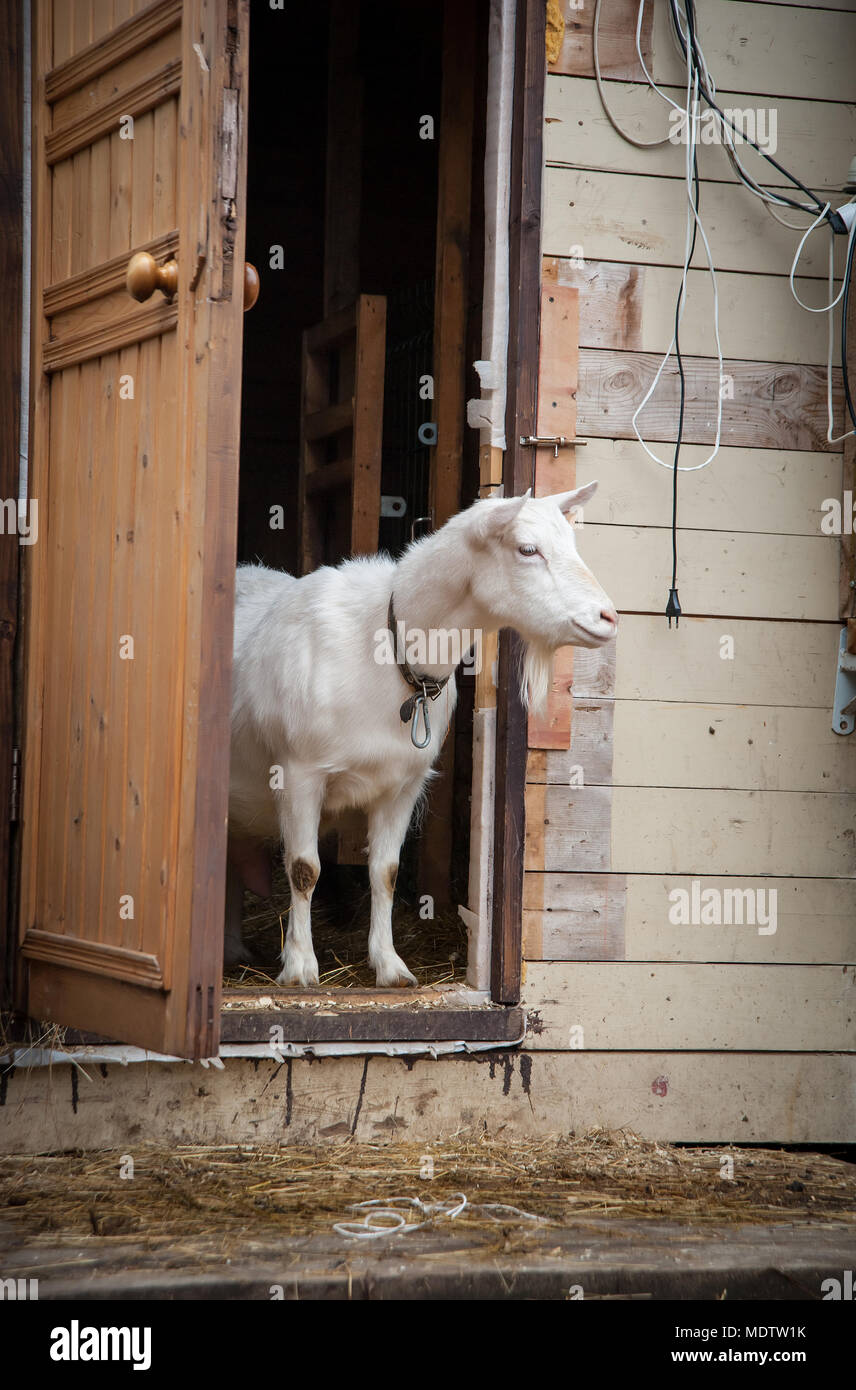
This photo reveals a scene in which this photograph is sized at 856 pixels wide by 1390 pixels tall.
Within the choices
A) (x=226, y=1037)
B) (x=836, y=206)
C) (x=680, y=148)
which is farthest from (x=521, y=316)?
(x=226, y=1037)

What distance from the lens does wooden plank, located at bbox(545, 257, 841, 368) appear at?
Result: 3689 millimetres

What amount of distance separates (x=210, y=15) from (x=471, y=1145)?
2791 mm

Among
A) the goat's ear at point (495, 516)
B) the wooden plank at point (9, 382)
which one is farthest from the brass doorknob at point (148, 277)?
the goat's ear at point (495, 516)

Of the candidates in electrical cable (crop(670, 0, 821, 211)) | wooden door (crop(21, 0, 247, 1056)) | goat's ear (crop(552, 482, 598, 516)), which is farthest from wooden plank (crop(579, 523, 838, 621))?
wooden door (crop(21, 0, 247, 1056))

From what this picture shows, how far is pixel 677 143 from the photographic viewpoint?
12.2 feet

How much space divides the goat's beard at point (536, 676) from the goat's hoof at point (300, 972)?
3.35 ft

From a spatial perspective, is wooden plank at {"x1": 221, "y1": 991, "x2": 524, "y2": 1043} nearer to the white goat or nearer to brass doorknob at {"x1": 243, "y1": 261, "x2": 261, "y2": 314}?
the white goat

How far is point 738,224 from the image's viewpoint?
3.78m

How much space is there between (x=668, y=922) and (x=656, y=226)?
1986 mm

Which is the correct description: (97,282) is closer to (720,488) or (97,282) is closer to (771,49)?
(720,488)

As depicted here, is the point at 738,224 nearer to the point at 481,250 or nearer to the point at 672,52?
the point at 672,52

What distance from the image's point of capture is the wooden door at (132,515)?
2.65 meters

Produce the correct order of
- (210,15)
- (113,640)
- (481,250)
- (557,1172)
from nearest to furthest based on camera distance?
(210,15), (113,640), (557,1172), (481,250)

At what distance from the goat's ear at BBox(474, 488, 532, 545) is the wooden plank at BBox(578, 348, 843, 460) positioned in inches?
17.3
